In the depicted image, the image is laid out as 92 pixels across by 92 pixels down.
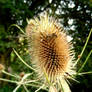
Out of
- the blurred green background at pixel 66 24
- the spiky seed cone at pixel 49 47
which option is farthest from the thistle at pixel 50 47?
the blurred green background at pixel 66 24

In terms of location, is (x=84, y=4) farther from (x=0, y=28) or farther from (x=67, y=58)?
(x=67, y=58)

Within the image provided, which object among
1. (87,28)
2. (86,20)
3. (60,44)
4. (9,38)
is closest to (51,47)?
(60,44)

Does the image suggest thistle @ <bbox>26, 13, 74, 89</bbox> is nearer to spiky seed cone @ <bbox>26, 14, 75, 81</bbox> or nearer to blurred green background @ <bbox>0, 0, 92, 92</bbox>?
spiky seed cone @ <bbox>26, 14, 75, 81</bbox>

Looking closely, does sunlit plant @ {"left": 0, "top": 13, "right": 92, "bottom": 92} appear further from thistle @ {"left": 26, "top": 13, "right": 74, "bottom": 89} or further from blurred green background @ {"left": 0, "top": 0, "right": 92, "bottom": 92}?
blurred green background @ {"left": 0, "top": 0, "right": 92, "bottom": 92}

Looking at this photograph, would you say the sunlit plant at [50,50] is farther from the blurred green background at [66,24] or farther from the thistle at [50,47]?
the blurred green background at [66,24]

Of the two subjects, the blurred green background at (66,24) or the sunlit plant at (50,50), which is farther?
the blurred green background at (66,24)

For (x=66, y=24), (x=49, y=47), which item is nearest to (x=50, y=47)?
(x=49, y=47)

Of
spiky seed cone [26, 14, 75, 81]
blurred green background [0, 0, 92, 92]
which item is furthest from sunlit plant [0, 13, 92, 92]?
blurred green background [0, 0, 92, 92]

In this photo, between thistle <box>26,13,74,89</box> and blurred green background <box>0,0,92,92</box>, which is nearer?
thistle <box>26,13,74,89</box>
